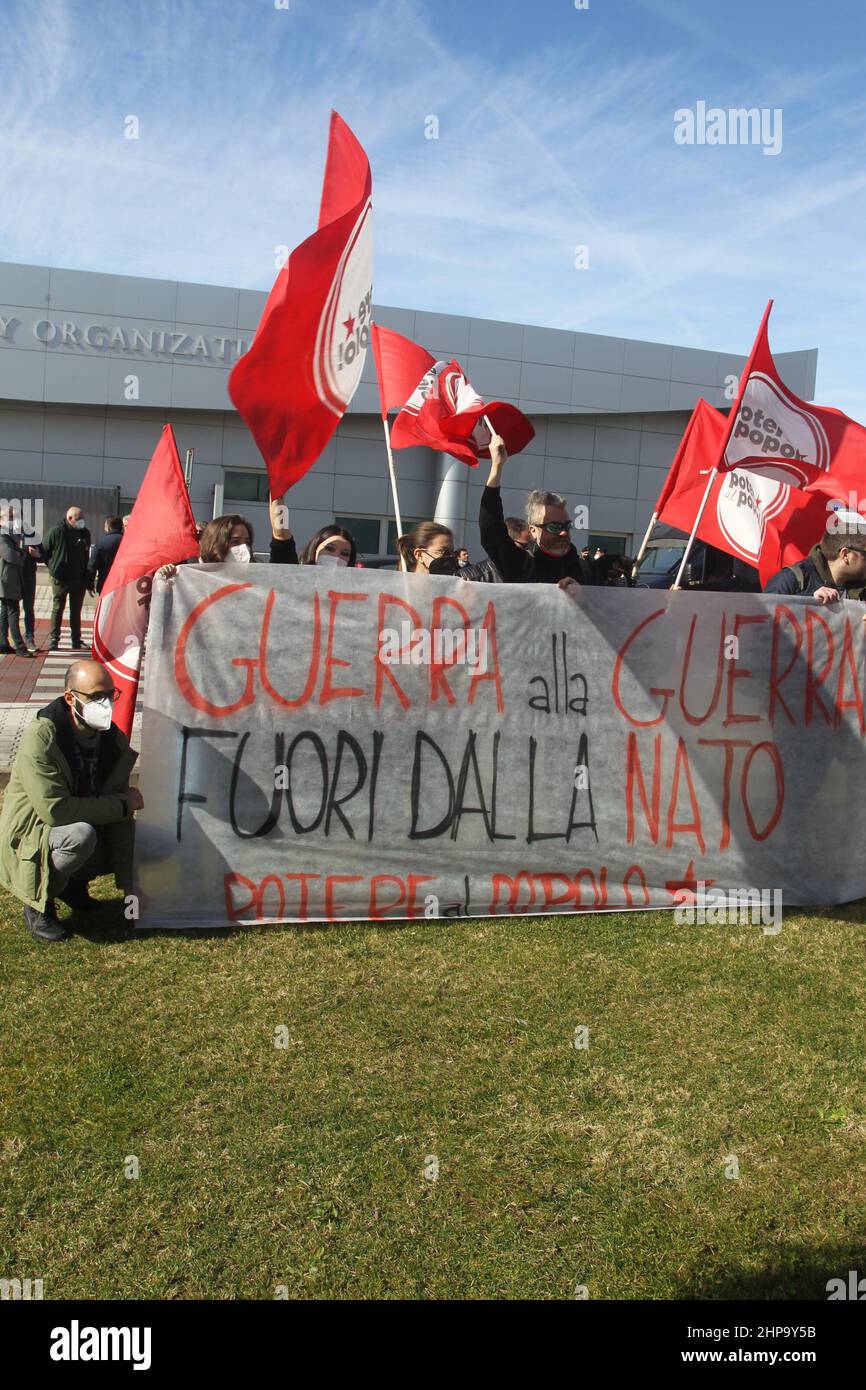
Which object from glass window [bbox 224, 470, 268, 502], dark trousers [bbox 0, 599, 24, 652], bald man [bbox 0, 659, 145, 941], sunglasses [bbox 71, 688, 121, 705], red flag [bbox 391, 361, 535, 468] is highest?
glass window [bbox 224, 470, 268, 502]

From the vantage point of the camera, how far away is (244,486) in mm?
29609

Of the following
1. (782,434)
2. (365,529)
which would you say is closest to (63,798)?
(782,434)

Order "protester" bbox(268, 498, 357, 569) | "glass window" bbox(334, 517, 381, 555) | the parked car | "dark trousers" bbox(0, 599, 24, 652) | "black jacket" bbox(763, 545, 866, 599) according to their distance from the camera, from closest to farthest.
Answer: "protester" bbox(268, 498, 357, 569) < "black jacket" bbox(763, 545, 866, 599) < the parked car < "dark trousers" bbox(0, 599, 24, 652) < "glass window" bbox(334, 517, 381, 555)

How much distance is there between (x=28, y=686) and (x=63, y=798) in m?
6.82

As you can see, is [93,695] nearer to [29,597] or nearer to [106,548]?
[106,548]

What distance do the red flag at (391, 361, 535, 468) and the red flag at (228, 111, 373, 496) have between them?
60 cm

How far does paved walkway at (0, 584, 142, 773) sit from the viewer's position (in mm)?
8117

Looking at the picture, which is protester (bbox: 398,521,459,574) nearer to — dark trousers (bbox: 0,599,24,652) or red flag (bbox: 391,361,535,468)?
red flag (bbox: 391,361,535,468)

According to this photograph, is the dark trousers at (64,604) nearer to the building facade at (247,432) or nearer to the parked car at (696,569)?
the parked car at (696,569)

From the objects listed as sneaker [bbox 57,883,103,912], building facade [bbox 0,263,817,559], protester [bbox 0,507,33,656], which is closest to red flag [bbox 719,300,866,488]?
sneaker [bbox 57,883,103,912]

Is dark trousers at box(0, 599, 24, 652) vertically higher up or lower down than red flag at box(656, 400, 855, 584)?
lower down

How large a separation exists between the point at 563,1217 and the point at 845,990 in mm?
2058

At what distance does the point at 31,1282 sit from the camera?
2.65m

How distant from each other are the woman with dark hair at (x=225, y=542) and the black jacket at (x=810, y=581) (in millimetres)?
2754
